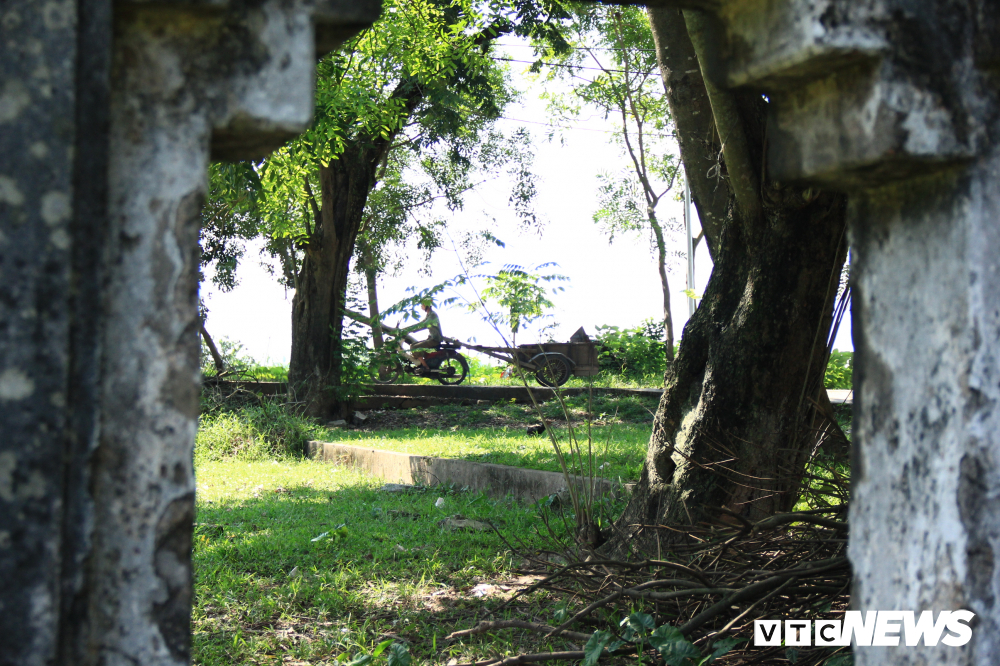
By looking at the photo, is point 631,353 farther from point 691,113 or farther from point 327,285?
point 691,113

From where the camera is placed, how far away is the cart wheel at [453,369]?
45.2ft

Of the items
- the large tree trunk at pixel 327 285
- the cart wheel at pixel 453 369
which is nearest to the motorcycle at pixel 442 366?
the cart wheel at pixel 453 369

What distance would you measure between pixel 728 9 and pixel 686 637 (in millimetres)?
1963

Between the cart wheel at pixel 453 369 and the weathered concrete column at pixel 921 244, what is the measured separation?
12355mm

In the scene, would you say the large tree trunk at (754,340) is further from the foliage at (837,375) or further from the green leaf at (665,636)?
the foliage at (837,375)

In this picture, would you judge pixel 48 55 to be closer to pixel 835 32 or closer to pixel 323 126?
pixel 835 32

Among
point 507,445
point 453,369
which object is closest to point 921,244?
point 507,445

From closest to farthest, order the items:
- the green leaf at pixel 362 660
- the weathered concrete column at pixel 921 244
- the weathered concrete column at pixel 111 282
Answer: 1. the weathered concrete column at pixel 111 282
2. the weathered concrete column at pixel 921 244
3. the green leaf at pixel 362 660

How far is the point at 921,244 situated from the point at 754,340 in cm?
197

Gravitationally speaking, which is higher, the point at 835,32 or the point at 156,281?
the point at 835,32

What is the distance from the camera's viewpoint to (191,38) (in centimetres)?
121

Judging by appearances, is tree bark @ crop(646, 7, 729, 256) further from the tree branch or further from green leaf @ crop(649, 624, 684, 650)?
green leaf @ crop(649, 624, 684, 650)

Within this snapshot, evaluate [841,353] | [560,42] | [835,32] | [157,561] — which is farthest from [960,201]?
[841,353]

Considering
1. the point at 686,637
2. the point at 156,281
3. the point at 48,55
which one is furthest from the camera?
the point at 686,637
